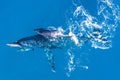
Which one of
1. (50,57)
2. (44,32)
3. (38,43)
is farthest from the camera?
(50,57)

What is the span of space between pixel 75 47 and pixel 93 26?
76cm

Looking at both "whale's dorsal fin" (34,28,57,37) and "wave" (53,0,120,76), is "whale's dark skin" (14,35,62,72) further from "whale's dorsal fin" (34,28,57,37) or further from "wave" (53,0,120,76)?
"wave" (53,0,120,76)

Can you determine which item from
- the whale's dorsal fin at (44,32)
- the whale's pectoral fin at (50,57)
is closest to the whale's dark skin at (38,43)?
the whale's pectoral fin at (50,57)

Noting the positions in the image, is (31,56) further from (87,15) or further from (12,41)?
(87,15)

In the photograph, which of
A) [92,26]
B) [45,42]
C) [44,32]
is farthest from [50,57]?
[92,26]

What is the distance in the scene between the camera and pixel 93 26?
12172 mm

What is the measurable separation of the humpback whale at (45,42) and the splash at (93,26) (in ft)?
1.31

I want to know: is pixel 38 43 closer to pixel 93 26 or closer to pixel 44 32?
pixel 44 32

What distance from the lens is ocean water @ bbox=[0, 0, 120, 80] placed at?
12180 millimetres

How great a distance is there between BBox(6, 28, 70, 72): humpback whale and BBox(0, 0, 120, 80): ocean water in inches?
9.8

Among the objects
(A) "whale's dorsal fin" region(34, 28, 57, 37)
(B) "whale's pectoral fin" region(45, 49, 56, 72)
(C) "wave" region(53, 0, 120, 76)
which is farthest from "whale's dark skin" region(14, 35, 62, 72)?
(C) "wave" region(53, 0, 120, 76)

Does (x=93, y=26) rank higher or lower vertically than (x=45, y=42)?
higher

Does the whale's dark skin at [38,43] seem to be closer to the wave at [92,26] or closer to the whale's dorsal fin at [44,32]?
the whale's dorsal fin at [44,32]

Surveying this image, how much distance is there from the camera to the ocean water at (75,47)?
40.0 feet
